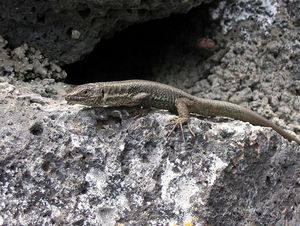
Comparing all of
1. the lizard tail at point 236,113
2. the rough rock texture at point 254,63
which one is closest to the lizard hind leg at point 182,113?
the lizard tail at point 236,113

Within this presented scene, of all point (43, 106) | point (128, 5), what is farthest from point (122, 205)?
point (128, 5)

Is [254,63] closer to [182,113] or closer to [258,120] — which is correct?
[258,120]

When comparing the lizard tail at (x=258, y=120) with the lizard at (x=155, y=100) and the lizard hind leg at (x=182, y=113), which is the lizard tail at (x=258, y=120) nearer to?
the lizard at (x=155, y=100)

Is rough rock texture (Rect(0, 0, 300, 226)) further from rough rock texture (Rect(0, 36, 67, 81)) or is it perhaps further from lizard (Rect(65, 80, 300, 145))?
rough rock texture (Rect(0, 36, 67, 81))

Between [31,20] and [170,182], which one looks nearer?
[170,182]

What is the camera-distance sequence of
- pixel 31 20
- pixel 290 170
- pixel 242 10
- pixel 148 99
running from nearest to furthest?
pixel 290 170 → pixel 148 99 → pixel 31 20 → pixel 242 10

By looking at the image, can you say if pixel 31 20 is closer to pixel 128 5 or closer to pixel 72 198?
pixel 128 5

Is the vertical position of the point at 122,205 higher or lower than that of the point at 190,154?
lower

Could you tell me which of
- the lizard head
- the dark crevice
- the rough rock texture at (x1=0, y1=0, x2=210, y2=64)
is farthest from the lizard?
the dark crevice
